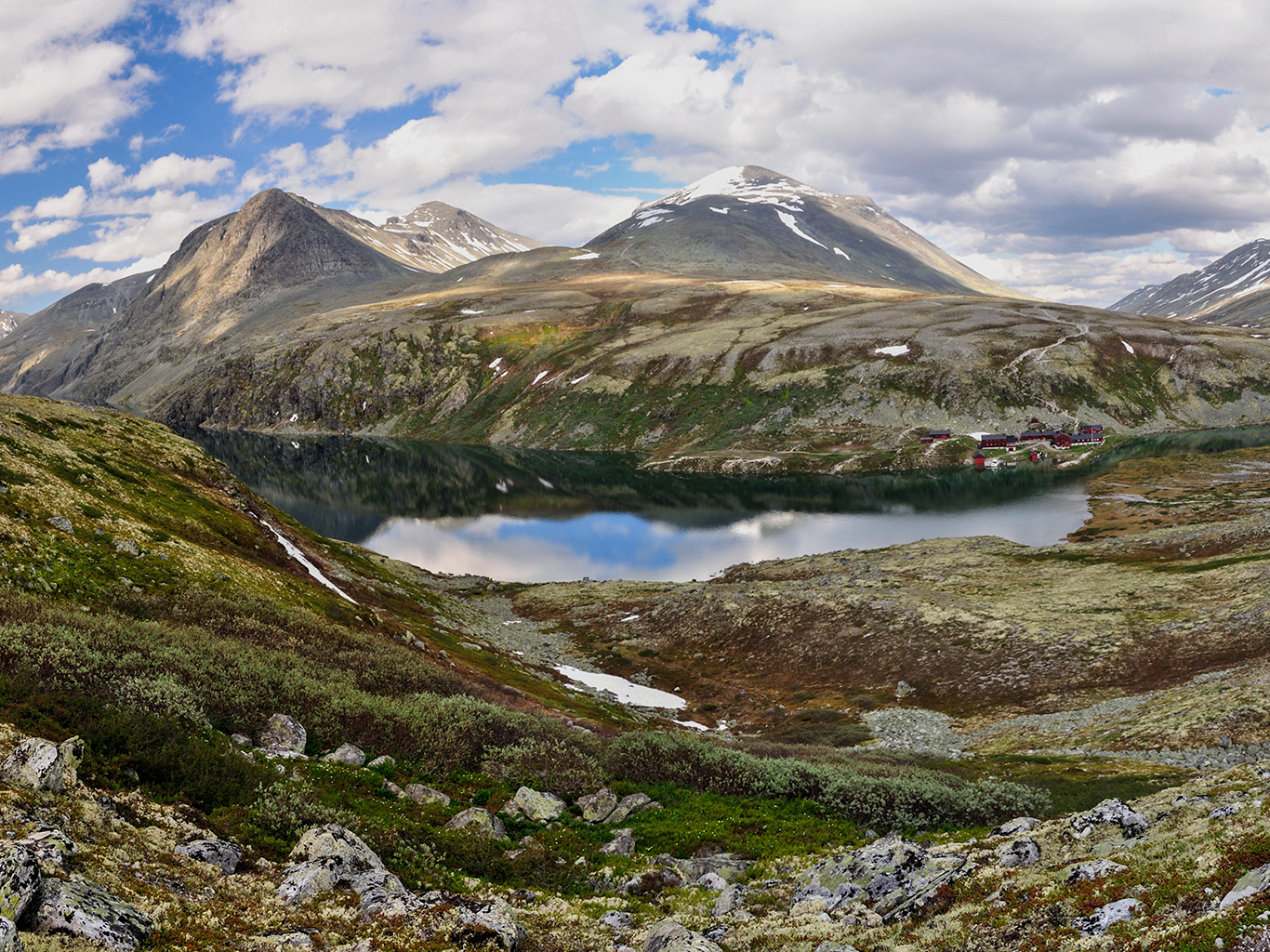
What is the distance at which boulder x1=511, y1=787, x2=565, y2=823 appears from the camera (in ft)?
77.4

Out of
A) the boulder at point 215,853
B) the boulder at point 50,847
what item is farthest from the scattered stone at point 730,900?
the boulder at point 50,847

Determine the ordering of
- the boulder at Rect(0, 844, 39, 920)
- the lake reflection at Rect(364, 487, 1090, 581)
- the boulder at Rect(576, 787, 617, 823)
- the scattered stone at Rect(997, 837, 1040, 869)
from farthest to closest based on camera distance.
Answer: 1. the lake reflection at Rect(364, 487, 1090, 581)
2. the boulder at Rect(576, 787, 617, 823)
3. the scattered stone at Rect(997, 837, 1040, 869)
4. the boulder at Rect(0, 844, 39, 920)

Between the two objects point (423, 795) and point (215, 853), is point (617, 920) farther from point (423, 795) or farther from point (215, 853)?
point (215, 853)

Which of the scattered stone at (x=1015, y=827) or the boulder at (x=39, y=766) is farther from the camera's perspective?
the scattered stone at (x=1015, y=827)

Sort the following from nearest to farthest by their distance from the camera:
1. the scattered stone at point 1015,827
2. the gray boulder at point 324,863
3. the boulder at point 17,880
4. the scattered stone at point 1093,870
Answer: the boulder at point 17,880 < the scattered stone at point 1093,870 < the gray boulder at point 324,863 < the scattered stone at point 1015,827

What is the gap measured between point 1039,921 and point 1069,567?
71.0 m

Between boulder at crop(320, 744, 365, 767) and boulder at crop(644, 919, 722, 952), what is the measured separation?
1214 cm

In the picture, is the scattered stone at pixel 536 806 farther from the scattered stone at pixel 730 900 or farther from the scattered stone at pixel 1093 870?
the scattered stone at pixel 1093 870

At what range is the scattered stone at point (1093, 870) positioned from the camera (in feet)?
49.5

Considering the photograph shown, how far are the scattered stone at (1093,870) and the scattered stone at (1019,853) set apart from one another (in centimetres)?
160

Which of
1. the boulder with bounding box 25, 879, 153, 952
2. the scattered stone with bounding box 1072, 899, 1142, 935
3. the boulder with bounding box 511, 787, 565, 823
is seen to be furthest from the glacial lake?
the boulder with bounding box 25, 879, 153, 952

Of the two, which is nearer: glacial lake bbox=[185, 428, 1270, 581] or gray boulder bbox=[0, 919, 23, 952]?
gray boulder bbox=[0, 919, 23, 952]

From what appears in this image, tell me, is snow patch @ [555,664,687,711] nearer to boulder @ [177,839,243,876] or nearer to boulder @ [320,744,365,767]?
boulder @ [320,744,365,767]

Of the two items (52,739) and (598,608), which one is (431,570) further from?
(52,739)
